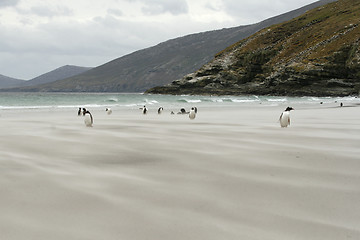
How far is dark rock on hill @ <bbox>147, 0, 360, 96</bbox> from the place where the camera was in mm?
64625

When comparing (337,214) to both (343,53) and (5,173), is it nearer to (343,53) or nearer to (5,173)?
(5,173)

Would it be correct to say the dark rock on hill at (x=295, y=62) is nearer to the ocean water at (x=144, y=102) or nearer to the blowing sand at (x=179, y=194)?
the ocean water at (x=144, y=102)

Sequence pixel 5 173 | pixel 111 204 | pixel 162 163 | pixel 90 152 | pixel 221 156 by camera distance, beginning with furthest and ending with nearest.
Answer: pixel 90 152 < pixel 221 156 < pixel 162 163 < pixel 5 173 < pixel 111 204

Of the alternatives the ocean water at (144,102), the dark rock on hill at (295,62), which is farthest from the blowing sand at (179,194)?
the dark rock on hill at (295,62)

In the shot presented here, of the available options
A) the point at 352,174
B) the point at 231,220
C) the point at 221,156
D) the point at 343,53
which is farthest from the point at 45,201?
the point at 343,53

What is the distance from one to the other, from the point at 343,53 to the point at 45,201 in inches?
2881

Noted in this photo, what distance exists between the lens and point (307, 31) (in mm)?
82750

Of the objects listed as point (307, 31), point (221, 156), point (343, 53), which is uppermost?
point (307, 31)

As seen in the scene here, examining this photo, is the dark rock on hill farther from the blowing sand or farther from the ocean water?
the blowing sand

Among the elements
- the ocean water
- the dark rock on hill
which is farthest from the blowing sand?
the dark rock on hill

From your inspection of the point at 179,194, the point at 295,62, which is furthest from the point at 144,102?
the point at 295,62

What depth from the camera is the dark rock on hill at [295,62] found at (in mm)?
64625

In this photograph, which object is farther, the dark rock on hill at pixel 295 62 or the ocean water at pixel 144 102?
the dark rock on hill at pixel 295 62

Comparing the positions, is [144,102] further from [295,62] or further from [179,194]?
[295,62]
